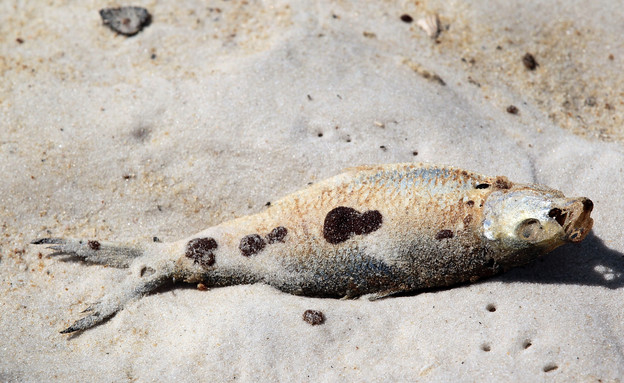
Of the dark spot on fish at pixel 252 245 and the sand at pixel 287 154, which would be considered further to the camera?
the dark spot on fish at pixel 252 245

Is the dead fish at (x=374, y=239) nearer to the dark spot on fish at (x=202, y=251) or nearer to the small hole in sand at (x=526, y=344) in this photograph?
the dark spot on fish at (x=202, y=251)

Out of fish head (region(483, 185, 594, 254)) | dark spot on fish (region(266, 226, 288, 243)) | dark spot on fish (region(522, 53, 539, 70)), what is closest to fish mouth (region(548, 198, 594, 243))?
fish head (region(483, 185, 594, 254))

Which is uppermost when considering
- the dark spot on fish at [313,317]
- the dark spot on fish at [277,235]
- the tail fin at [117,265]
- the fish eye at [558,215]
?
the fish eye at [558,215]

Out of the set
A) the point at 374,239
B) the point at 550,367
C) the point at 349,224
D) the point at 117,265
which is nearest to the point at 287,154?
the point at 349,224

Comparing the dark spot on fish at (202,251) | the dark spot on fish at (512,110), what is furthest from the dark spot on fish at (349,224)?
the dark spot on fish at (512,110)

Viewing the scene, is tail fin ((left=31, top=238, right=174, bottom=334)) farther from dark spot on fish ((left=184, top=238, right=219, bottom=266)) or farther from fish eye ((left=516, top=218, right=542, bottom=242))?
fish eye ((left=516, top=218, right=542, bottom=242))

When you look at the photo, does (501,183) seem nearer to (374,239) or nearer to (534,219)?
(534,219)
